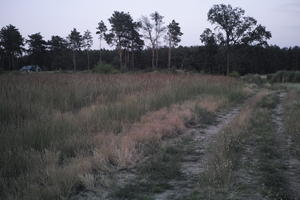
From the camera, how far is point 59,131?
564cm

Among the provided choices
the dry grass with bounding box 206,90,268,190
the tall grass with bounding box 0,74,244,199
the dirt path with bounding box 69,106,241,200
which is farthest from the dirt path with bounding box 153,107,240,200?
the tall grass with bounding box 0,74,244,199

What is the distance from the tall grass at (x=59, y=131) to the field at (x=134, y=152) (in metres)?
0.02

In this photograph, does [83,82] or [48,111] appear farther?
[83,82]

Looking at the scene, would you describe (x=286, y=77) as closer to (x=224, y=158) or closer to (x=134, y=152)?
(x=224, y=158)

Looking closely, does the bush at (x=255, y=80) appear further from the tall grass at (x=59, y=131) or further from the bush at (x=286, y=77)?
the tall grass at (x=59, y=131)

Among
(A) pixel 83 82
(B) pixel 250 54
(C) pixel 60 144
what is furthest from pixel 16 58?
(C) pixel 60 144

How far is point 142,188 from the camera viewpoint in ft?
11.9

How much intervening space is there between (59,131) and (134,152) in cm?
172

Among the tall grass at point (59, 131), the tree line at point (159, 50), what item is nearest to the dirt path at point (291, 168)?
the tall grass at point (59, 131)

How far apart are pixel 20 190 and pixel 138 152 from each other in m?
2.11

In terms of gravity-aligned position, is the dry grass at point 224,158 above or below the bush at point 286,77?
below

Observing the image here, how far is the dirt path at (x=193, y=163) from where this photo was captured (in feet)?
11.5

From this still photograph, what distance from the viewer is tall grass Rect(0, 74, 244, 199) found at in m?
3.71

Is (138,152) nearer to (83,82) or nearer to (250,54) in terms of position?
(83,82)
